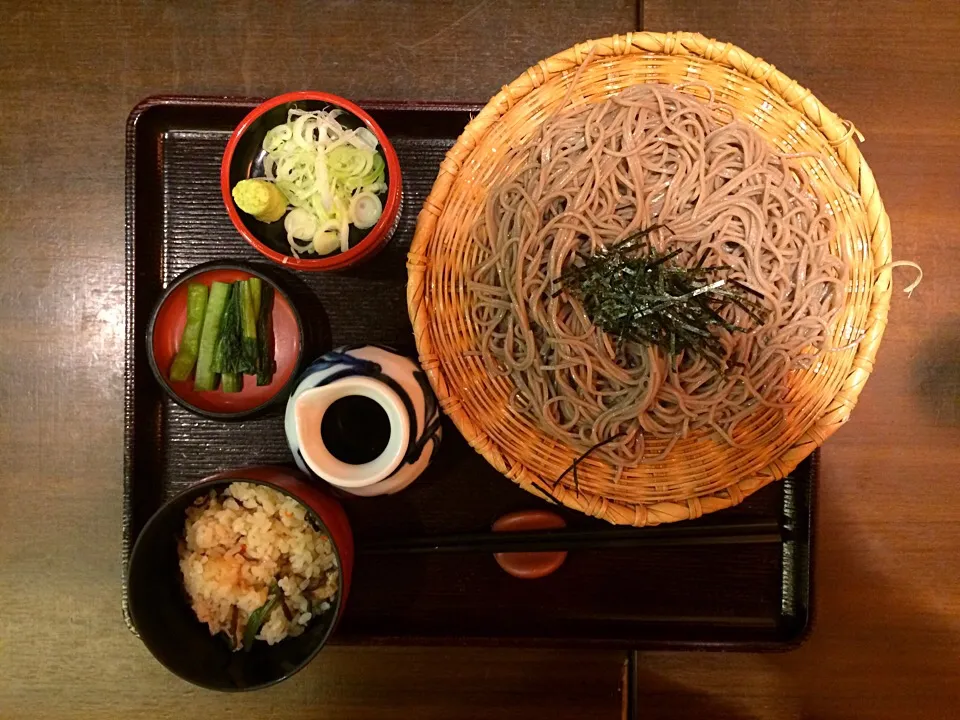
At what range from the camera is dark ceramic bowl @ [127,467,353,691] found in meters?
1.45

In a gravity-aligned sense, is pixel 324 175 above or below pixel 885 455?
above

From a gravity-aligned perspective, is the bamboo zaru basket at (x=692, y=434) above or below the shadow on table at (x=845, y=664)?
above

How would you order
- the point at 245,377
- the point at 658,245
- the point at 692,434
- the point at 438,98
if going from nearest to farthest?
1. the point at 658,245
2. the point at 692,434
3. the point at 245,377
4. the point at 438,98

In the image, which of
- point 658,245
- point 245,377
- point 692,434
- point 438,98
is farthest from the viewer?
point 438,98

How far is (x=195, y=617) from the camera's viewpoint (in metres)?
1.56

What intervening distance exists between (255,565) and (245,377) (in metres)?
0.46

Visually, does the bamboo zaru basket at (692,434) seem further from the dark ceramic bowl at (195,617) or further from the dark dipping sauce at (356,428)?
the dark ceramic bowl at (195,617)

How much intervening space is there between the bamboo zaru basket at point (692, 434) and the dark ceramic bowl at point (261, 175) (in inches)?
4.9

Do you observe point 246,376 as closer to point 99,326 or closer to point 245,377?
point 245,377

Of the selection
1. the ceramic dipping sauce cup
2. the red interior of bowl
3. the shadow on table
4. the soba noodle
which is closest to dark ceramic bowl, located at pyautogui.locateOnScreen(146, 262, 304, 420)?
the red interior of bowl

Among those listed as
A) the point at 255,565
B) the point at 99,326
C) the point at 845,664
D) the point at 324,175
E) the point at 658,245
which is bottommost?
the point at 845,664

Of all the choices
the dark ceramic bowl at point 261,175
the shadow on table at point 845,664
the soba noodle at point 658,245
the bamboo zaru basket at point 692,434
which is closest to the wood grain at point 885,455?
the shadow on table at point 845,664

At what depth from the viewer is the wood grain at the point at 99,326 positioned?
179cm

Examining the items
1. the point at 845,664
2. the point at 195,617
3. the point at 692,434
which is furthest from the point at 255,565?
the point at 845,664
